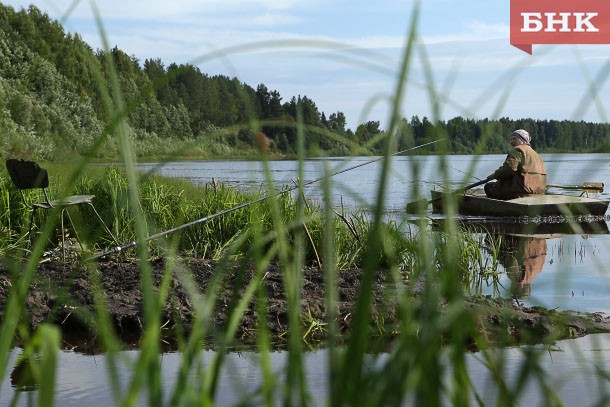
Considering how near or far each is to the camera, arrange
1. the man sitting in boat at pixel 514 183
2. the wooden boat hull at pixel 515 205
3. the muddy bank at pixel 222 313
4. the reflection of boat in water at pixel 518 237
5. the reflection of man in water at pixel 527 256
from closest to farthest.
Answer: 1. the muddy bank at pixel 222 313
2. the reflection of man in water at pixel 527 256
3. the reflection of boat in water at pixel 518 237
4. the wooden boat hull at pixel 515 205
5. the man sitting in boat at pixel 514 183

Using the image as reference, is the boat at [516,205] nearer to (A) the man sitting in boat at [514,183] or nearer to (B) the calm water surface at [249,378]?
(A) the man sitting in boat at [514,183]

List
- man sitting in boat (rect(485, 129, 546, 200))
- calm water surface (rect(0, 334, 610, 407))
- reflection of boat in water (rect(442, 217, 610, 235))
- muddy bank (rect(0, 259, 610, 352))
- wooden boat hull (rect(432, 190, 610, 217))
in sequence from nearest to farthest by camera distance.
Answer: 1. calm water surface (rect(0, 334, 610, 407))
2. muddy bank (rect(0, 259, 610, 352))
3. reflection of boat in water (rect(442, 217, 610, 235))
4. wooden boat hull (rect(432, 190, 610, 217))
5. man sitting in boat (rect(485, 129, 546, 200))

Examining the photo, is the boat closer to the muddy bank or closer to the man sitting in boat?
the man sitting in boat

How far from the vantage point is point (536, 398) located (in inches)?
186

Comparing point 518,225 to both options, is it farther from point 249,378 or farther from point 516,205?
point 249,378

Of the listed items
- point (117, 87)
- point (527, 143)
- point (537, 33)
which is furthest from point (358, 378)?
point (527, 143)

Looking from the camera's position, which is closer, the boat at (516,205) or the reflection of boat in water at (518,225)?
the reflection of boat in water at (518,225)

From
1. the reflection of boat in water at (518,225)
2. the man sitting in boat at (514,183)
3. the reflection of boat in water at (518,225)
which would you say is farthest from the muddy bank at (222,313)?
the man sitting in boat at (514,183)

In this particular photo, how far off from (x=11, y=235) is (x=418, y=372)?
968cm

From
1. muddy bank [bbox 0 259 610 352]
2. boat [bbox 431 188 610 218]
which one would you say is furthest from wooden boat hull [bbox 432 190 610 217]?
muddy bank [bbox 0 259 610 352]

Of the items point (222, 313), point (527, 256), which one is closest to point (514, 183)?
point (527, 256)

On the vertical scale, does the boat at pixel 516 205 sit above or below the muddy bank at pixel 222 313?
below

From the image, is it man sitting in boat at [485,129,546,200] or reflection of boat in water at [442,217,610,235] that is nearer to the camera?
reflection of boat in water at [442,217,610,235]

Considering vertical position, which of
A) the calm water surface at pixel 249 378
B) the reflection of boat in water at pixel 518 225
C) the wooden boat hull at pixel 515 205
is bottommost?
the reflection of boat in water at pixel 518 225
